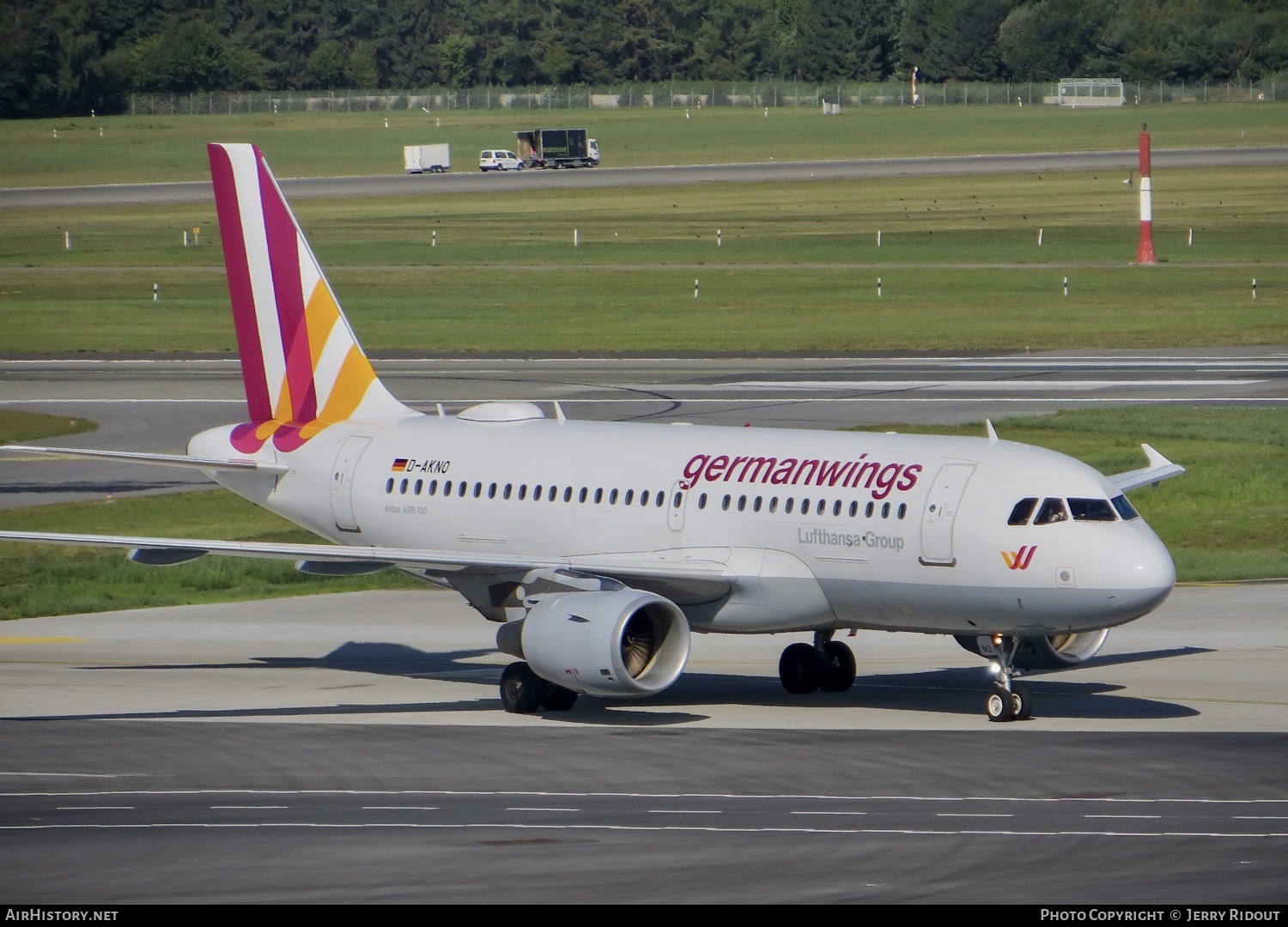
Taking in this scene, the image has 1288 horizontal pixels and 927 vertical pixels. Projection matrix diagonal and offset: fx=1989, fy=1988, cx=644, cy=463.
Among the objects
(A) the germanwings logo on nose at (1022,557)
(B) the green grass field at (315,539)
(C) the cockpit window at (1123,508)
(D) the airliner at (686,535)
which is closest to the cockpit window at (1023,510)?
(D) the airliner at (686,535)

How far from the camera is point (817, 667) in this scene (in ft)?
104

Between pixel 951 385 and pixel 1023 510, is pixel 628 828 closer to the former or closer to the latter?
pixel 1023 510

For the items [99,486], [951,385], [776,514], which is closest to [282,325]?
[776,514]

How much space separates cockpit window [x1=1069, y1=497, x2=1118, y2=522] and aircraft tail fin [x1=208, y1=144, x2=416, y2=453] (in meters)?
13.4

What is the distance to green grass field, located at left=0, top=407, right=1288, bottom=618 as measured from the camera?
4241 cm

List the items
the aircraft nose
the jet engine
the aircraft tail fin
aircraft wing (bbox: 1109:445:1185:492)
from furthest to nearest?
the aircraft tail fin → aircraft wing (bbox: 1109:445:1185:492) → the jet engine → the aircraft nose

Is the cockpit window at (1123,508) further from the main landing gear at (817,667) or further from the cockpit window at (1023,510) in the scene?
the main landing gear at (817,667)

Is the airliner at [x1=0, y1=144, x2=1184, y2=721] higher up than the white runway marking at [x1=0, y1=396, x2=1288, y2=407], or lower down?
higher up

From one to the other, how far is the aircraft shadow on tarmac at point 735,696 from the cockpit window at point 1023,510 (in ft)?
11.8

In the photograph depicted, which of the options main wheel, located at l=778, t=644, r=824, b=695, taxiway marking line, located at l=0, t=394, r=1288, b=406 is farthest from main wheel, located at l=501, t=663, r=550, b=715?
taxiway marking line, located at l=0, t=394, r=1288, b=406

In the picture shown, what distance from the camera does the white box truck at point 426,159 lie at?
18625 cm

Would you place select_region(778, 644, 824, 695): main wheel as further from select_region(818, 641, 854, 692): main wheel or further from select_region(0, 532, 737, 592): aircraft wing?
select_region(0, 532, 737, 592): aircraft wing
